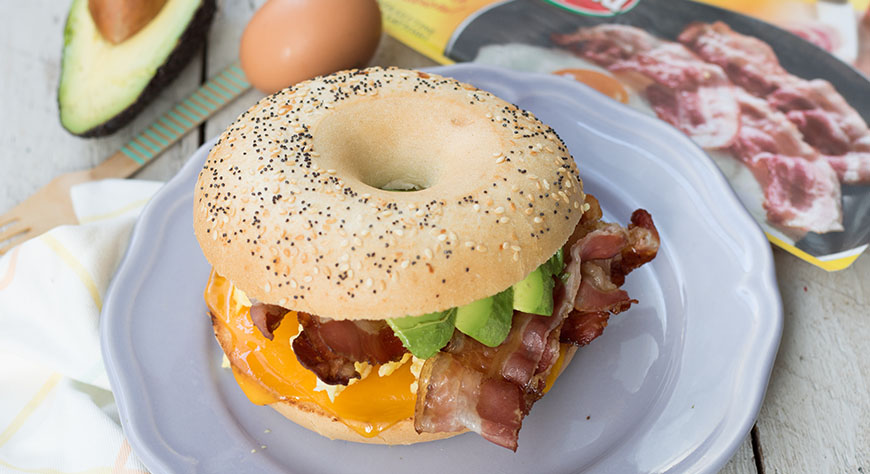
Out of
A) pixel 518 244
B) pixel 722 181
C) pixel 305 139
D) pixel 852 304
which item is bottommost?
pixel 852 304

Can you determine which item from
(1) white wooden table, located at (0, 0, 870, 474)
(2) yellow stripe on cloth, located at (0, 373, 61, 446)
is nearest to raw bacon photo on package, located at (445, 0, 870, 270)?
(1) white wooden table, located at (0, 0, 870, 474)

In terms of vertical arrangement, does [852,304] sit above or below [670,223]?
below

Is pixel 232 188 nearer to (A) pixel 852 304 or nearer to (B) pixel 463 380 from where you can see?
(B) pixel 463 380

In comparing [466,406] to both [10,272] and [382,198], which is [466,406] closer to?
[382,198]

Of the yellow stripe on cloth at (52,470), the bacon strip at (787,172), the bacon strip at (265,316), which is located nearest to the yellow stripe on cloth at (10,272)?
the yellow stripe on cloth at (52,470)

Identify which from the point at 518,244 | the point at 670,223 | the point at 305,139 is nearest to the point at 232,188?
the point at 305,139
